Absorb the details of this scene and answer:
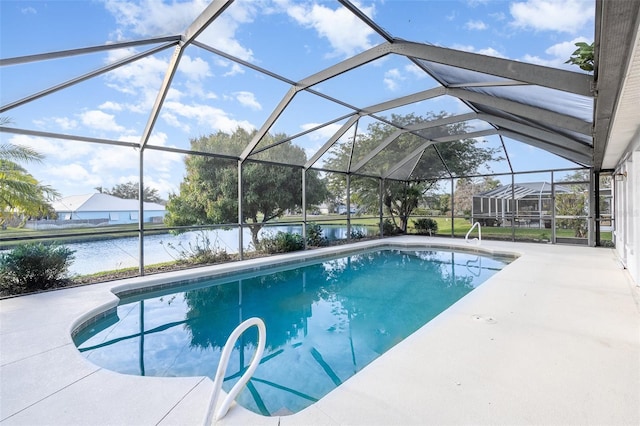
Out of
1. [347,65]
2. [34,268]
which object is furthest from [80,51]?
[347,65]

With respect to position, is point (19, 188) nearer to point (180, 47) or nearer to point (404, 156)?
point (180, 47)

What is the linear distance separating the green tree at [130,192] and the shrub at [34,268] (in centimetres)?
310

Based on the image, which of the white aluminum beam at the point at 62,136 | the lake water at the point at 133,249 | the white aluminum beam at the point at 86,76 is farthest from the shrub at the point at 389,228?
the white aluminum beam at the point at 86,76

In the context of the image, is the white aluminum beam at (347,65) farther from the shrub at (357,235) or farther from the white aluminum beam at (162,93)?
the shrub at (357,235)

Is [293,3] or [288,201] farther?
[288,201]

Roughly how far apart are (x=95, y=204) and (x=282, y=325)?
6.54 metres

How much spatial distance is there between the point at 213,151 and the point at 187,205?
120 inches

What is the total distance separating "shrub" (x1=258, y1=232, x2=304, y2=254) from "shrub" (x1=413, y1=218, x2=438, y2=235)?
6.72 metres

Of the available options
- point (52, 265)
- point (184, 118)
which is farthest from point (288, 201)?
point (52, 265)

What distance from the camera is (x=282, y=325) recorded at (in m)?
4.53

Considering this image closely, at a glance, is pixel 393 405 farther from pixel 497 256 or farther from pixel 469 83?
pixel 497 256

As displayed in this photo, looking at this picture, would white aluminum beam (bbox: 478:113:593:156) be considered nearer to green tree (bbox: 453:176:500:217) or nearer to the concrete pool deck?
the concrete pool deck

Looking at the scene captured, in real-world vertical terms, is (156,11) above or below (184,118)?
above

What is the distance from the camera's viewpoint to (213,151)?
25.4 ft
